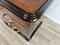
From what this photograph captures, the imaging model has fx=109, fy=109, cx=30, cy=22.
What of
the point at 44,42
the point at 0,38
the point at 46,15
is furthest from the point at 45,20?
the point at 0,38

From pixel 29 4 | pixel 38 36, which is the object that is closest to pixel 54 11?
pixel 38 36

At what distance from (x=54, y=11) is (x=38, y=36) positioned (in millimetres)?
385

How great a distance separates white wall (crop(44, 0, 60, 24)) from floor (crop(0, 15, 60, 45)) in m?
0.09

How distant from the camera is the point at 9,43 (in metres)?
1.28

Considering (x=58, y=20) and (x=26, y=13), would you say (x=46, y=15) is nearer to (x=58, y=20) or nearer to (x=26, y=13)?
(x=58, y=20)

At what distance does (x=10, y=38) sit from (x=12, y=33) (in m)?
0.07

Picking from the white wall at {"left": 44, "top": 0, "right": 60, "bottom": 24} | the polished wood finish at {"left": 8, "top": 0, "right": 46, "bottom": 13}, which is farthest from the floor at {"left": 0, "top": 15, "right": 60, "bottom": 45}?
the polished wood finish at {"left": 8, "top": 0, "right": 46, "bottom": 13}

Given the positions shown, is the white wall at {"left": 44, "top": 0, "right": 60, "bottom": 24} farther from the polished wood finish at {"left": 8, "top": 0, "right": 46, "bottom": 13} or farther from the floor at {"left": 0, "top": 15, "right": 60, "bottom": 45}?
the polished wood finish at {"left": 8, "top": 0, "right": 46, "bottom": 13}

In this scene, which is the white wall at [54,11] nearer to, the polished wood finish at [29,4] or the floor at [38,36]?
the floor at [38,36]

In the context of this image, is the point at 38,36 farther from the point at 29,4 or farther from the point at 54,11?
the point at 29,4

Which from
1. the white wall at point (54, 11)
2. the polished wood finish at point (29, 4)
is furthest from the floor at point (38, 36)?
the polished wood finish at point (29, 4)

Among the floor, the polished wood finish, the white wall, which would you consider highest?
the polished wood finish

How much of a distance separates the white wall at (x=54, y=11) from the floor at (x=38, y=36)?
9 centimetres

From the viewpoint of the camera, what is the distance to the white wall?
4.35 ft
